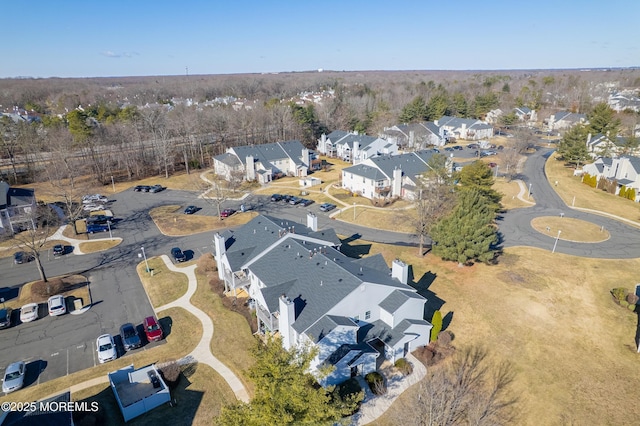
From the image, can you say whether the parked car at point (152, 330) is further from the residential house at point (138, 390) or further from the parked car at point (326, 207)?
the parked car at point (326, 207)

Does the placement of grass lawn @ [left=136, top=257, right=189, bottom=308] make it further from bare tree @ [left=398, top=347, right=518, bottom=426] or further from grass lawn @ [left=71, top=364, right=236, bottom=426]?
bare tree @ [left=398, top=347, right=518, bottom=426]

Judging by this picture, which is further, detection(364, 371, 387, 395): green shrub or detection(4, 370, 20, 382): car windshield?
detection(4, 370, 20, 382): car windshield

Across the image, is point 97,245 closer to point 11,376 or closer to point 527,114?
point 11,376

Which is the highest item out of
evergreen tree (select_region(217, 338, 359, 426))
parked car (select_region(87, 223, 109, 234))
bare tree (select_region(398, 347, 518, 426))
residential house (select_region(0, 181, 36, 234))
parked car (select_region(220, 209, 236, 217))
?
evergreen tree (select_region(217, 338, 359, 426))

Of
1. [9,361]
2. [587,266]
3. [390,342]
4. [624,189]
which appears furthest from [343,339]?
[624,189]

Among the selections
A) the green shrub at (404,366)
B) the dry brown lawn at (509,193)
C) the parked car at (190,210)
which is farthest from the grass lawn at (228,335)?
the dry brown lawn at (509,193)

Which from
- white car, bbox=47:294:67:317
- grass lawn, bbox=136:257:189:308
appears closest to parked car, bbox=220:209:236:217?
grass lawn, bbox=136:257:189:308

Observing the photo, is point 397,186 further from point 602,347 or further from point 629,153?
point 629,153
